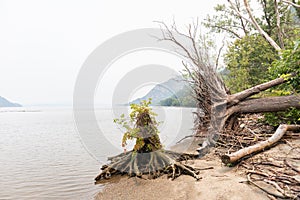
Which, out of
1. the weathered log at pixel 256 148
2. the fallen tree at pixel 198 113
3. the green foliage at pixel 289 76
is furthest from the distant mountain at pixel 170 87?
the weathered log at pixel 256 148

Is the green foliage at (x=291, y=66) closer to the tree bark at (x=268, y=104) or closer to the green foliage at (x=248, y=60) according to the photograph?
the tree bark at (x=268, y=104)

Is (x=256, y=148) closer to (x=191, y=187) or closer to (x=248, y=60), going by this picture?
(x=191, y=187)

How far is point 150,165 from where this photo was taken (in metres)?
5.49

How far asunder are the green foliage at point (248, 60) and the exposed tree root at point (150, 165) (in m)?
13.3

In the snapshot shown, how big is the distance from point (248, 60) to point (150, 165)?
632 inches

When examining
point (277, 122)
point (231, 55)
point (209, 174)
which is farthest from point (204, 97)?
point (231, 55)

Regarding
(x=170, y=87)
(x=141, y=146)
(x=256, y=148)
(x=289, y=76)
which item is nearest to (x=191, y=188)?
(x=256, y=148)

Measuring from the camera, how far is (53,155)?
962 centimetres

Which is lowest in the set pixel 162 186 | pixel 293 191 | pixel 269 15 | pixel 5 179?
pixel 5 179

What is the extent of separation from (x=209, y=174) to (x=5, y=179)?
20.2 feet

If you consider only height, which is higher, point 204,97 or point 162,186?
point 204,97

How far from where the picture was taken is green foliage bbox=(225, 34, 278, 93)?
1709cm

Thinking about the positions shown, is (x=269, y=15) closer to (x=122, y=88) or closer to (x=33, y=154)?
(x=122, y=88)

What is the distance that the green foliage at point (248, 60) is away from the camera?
56.1 feet
